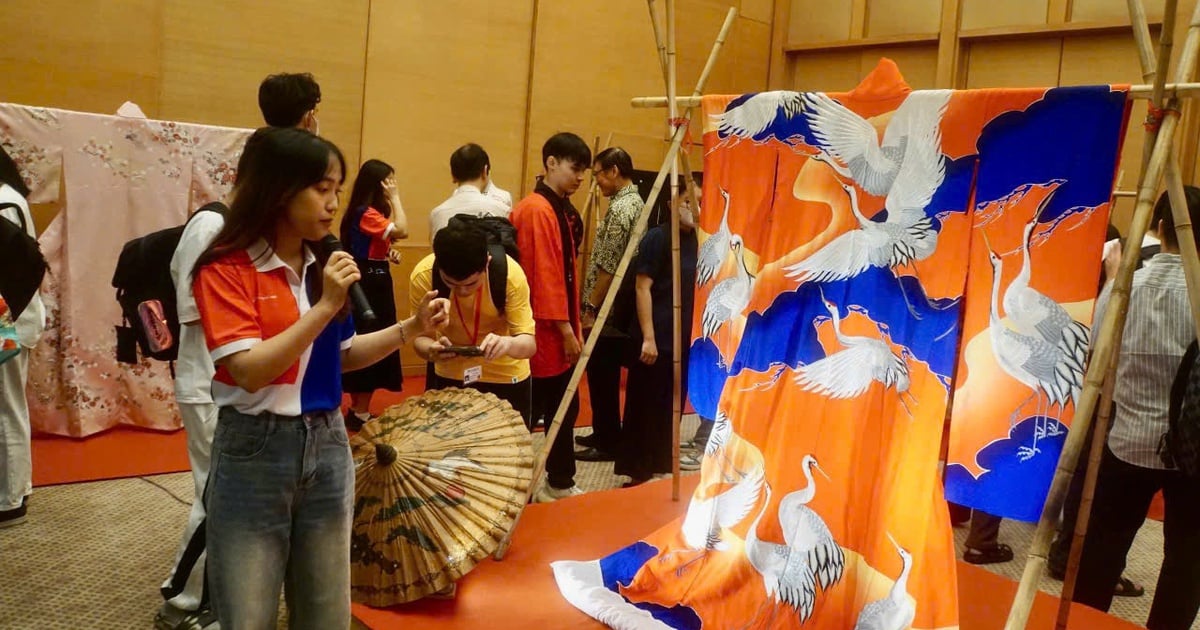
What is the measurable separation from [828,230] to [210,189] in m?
3.12

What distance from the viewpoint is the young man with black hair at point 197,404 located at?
2.46 meters

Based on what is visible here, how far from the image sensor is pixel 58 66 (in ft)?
15.5

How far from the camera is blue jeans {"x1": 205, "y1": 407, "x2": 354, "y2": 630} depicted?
172cm

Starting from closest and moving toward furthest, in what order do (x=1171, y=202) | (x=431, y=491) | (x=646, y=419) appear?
(x=1171, y=202), (x=431, y=491), (x=646, y=419)

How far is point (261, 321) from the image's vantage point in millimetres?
1728

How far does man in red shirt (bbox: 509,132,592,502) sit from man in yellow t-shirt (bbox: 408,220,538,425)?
18.3 inches

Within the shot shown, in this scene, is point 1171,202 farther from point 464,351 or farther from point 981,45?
point 981,45

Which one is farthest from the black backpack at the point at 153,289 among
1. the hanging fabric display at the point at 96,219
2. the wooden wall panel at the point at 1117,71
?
the wooden wall panel at the point at 1117,71

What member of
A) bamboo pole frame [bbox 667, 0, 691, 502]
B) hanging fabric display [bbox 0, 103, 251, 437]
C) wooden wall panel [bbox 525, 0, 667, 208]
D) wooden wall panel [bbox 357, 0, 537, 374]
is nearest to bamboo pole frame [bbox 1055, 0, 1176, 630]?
bamboo pole frame [bbox 667, 0, 691, 502]

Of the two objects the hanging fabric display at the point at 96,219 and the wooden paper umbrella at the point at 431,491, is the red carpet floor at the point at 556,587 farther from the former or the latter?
the hanging fabric display at the point at 96,219

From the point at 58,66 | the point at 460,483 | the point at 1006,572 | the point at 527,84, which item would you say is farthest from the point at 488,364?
the point at 527,84

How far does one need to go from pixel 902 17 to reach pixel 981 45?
25.6 inches

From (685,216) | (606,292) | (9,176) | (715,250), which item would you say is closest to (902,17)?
(606,292)

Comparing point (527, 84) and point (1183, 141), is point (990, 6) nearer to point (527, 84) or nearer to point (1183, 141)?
point (1183, 141)
